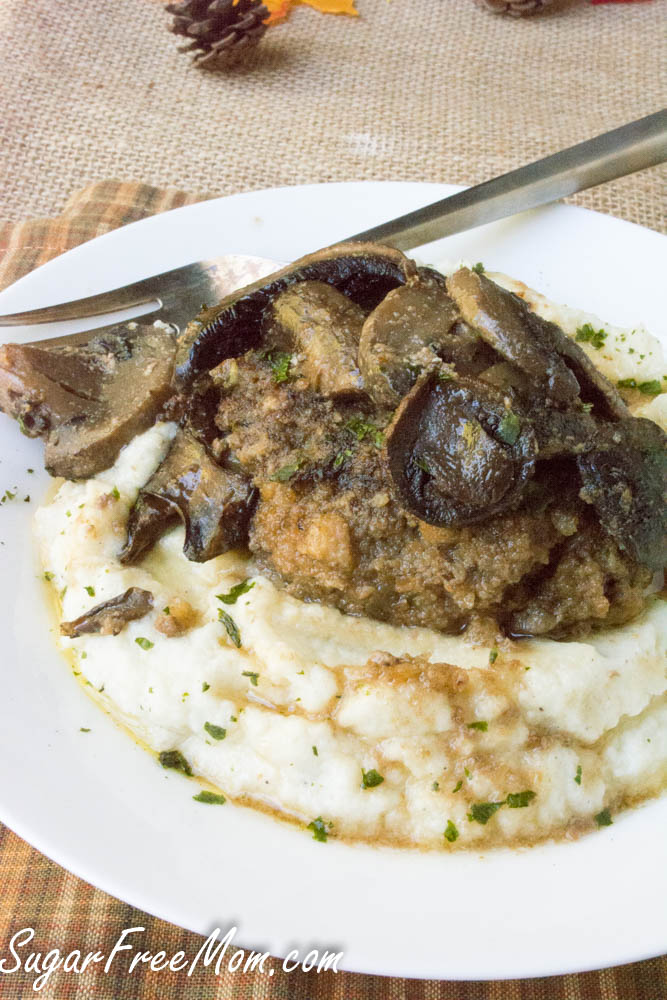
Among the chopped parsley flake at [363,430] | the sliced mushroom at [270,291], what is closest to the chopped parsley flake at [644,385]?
the sliced mushroom at [270,291]

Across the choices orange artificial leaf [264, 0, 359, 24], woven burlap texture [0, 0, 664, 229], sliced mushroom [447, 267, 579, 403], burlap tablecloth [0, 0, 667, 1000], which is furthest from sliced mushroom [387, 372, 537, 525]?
orange artificial leaf [264, 0, 359, 24]

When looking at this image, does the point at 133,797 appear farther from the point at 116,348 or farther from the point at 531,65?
the point at 531,65

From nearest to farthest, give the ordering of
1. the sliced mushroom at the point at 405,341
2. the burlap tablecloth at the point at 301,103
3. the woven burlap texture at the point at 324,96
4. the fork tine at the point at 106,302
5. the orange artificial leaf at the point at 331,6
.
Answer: the sliced mushroom at the point at 405,341
the fork tine at the point at 106,302
the burlap tablecloth at the point at 301,103
the woven burlap texture at the point at 324,96
the orange artificial leaf at the point at 331,6

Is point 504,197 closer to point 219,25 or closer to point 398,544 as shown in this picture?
point 398,544

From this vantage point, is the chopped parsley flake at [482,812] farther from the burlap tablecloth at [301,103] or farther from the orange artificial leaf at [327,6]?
the orange artificial leaf at [327,6]

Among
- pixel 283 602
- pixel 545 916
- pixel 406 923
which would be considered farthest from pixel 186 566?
pixel 545 916

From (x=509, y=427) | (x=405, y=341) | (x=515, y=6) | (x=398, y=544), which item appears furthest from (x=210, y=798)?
(x=515, y=6)
